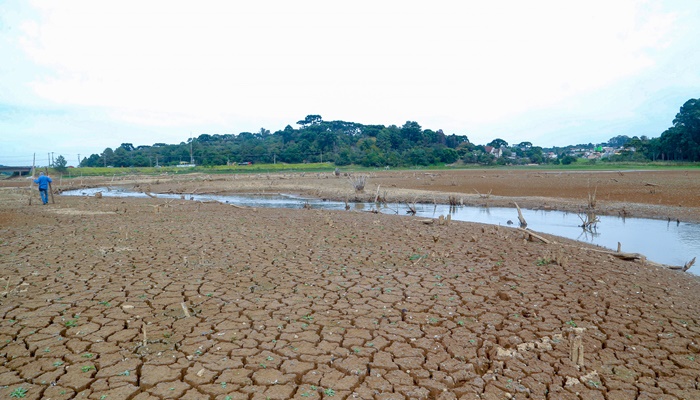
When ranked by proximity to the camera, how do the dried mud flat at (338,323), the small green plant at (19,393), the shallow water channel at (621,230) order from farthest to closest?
the shallow water channel at (621,230)
the dried mud flat at (338,323)
the small green plant at (19,393)

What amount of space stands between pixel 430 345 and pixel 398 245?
209 inches

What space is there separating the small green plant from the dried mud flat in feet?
0.07

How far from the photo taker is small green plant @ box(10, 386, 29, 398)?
357 centimetres

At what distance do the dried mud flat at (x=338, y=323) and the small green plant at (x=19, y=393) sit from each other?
0.07ft

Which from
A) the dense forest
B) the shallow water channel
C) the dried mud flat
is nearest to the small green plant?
the dried mud flat

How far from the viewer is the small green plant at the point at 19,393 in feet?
11.7

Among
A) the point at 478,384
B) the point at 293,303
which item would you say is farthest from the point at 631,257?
the point at 293,303

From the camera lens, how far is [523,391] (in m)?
3.88

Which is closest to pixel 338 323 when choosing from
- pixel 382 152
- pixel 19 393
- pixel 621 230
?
pixel 19 393

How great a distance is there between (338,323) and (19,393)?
3.20 m

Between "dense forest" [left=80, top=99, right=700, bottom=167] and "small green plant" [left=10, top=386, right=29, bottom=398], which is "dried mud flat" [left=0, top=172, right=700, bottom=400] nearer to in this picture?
"small green plant" [left=10, top=386, right=29, bottom=398]

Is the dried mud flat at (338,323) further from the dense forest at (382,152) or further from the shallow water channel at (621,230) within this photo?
the dense forest at (382,152)

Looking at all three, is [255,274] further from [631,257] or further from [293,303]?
[631,257]

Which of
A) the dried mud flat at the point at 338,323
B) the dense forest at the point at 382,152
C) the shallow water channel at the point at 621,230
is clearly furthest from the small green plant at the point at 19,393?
the dense forest at the point at 382,152
